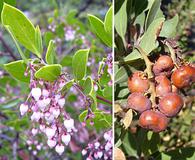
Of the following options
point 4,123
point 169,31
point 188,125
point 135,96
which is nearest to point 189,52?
point 188,125

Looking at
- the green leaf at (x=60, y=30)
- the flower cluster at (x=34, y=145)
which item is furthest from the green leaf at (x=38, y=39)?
the green leaf at (x=60, y=30)

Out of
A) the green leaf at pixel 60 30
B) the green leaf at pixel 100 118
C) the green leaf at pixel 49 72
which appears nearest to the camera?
the green leaf at pixel 49 72

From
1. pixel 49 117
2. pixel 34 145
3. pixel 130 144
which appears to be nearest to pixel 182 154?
pixel 130 144

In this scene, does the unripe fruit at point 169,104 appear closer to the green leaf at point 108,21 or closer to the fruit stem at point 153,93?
the fruit stem at point 153,93

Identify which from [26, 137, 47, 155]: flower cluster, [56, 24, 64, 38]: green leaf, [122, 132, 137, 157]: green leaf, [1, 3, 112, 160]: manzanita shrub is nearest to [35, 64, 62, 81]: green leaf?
[1, 3, 112, 160]: manzanita shrub

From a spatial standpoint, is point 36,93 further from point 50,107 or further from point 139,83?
point 139,83

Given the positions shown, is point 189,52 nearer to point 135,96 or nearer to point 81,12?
point 135,96
